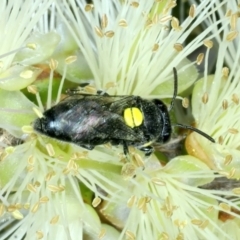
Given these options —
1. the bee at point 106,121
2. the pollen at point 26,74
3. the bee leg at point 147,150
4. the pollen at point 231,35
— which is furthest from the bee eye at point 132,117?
the pollen at point 231,35

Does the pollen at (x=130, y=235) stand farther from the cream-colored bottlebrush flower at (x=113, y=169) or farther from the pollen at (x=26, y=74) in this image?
the pollen at (x=26, y=74)

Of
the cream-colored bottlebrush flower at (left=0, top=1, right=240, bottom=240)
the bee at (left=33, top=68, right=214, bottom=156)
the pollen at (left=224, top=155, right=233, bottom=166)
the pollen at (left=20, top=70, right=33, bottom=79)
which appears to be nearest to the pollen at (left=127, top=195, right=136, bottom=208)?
the cream-colored bottlebrush flower at (left=0, top=1, right=240, bottom=240)

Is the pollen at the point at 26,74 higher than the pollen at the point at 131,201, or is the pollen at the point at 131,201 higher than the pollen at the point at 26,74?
the pollen at the point at 26,74

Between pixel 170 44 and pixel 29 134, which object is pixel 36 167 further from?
pixel 170 44

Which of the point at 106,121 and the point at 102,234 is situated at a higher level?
the point at 106,121

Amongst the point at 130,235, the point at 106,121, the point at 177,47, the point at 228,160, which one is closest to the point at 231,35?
the point at 177,47

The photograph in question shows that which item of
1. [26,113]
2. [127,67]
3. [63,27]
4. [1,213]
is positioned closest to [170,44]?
[127,67]

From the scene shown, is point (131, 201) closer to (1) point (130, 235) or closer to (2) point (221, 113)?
(1) point (130, 235)
